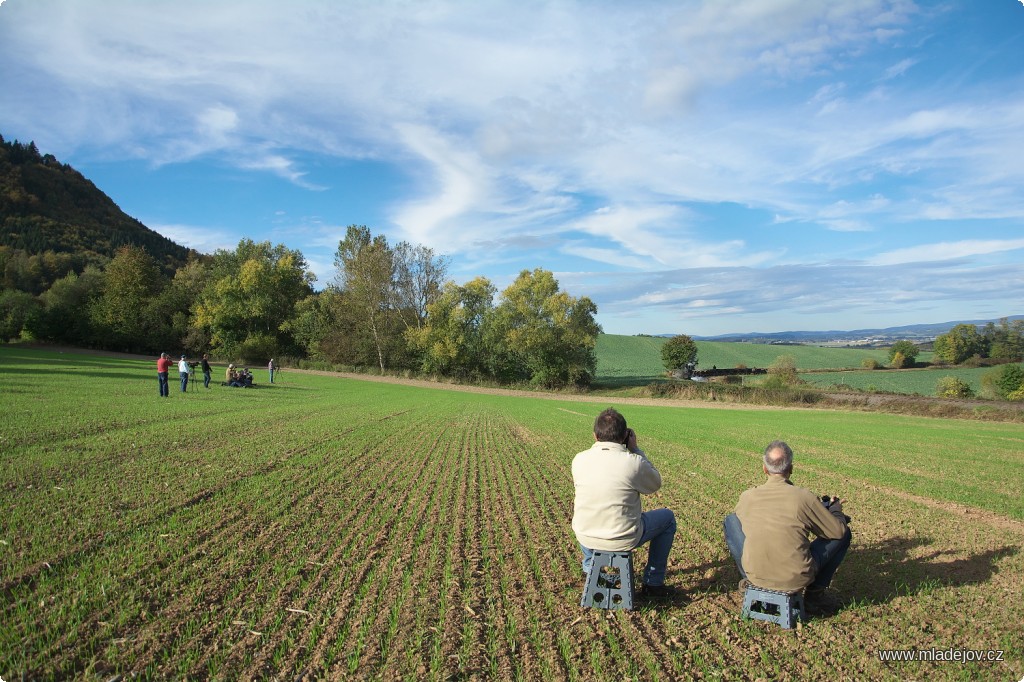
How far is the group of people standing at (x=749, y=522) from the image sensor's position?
4414 mm

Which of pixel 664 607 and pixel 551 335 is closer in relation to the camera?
pixel 664 607

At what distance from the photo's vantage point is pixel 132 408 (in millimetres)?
16609

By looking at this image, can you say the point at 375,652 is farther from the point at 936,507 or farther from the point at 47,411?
the point at 47,411

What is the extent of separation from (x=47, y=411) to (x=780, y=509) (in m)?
18.0

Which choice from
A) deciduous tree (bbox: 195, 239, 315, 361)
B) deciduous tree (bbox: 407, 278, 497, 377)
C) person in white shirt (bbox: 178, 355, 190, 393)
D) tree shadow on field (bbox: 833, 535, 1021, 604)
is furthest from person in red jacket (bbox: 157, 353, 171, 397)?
deciduous tree (bbox: 195, 239, 315, 361)

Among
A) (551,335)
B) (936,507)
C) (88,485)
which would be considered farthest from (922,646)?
(551,335)

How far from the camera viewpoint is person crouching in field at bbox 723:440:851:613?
438 cm

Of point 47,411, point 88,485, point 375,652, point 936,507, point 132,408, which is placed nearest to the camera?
point 375,652

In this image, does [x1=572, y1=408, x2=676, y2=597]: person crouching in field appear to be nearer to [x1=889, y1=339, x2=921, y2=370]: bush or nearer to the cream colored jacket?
the cream colored jacket

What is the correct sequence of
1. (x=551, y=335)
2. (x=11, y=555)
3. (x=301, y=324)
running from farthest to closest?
(x=301, y=324)
(x=551, y=335)
(x=11, y=555)

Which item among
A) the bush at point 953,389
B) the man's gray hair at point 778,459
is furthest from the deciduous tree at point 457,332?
the man's gray hair at point 778,459

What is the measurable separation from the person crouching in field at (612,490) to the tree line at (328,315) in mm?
47276

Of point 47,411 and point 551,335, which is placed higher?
point 551,335

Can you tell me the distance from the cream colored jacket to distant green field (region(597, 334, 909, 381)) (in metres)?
69.5
